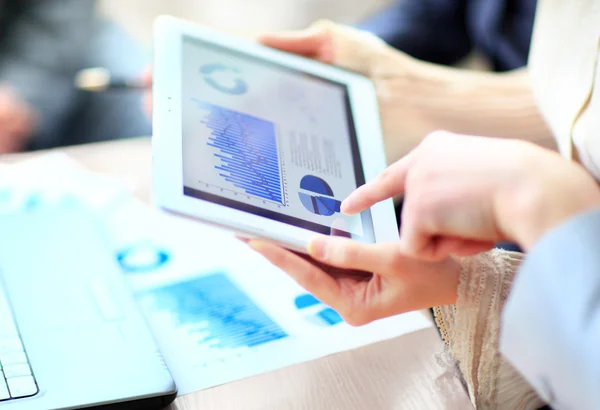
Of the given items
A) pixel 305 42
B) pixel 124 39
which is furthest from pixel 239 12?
pixel 305 42

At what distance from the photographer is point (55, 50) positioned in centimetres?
101

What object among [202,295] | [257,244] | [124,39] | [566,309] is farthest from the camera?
[124,39]

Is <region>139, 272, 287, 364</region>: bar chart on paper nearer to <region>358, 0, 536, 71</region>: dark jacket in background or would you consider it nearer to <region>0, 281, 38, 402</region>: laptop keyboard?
<region>0, 281, 38, 402</region>: laptop keyboard

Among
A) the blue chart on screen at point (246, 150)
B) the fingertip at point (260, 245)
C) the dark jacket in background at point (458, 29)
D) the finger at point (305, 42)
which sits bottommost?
the fingertip at point (260, 245)

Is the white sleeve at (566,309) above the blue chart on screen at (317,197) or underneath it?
underneath

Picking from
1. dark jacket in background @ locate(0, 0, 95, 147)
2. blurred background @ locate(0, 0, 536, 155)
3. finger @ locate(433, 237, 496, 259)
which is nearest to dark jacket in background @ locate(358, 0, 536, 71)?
blurred background @ locate(0, 0, 536, 155)

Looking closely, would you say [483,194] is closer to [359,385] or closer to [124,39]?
[359,385]

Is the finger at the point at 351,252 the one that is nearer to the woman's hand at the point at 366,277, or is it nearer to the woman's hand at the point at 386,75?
the woman's hand at the point at 366,277

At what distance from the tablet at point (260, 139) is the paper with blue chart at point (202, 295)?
10 cm

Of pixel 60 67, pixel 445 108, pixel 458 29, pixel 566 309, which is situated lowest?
pixel 566 309

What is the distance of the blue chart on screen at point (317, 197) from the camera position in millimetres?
381

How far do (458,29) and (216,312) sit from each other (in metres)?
0.62

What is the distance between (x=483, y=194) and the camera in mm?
283

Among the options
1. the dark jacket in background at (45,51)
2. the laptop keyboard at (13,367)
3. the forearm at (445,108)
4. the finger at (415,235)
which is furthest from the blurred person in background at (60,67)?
the finger at (415,235)
